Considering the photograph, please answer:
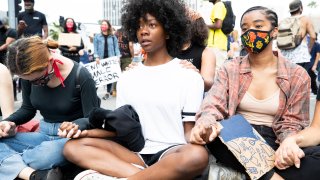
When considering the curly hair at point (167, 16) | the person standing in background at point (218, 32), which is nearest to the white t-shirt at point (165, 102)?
the curly hair at point (167, 16)

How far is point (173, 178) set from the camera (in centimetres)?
248

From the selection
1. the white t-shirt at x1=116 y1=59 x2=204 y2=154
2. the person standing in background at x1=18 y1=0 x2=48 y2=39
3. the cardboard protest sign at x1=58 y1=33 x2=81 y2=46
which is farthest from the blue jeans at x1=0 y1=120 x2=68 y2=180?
the person standing in background at x1=18 y1=0 x2=48 y2=39

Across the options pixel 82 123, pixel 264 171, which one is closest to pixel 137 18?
pixel 82 123

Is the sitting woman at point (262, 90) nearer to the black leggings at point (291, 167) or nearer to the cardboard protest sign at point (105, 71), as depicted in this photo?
the black leggings at point (291, 167)

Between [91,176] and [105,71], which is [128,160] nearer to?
[91,176]

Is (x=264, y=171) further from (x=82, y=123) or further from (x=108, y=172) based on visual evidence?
(x=82, y=123)

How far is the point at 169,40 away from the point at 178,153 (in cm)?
105

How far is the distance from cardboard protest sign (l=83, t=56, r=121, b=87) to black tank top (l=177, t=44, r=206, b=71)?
13.8ft

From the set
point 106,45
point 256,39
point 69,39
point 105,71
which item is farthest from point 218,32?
point 106,45

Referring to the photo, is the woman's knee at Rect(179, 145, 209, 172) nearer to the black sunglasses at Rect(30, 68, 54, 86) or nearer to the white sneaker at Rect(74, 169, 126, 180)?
the white sneaker at Rect(74, 169, 126, 180)

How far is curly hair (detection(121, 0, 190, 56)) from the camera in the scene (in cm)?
314

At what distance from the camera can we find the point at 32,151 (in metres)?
3.17

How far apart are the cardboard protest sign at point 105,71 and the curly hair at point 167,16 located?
4.79 metres

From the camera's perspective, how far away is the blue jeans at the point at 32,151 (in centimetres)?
305
